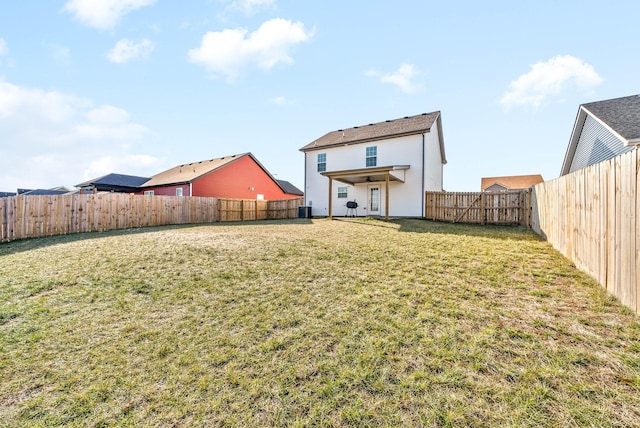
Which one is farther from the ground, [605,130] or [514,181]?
[514,181]

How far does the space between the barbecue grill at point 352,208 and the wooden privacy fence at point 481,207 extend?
14.2 ft

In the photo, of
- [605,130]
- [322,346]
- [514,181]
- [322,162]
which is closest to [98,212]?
[322,162]

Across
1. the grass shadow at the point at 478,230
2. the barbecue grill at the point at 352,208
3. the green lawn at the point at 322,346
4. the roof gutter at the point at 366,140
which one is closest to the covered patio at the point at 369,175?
the barbecue grill at the point at 352,208

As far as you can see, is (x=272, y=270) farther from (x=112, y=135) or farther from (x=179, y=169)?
(x=179, y=169)

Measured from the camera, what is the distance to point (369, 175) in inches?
605

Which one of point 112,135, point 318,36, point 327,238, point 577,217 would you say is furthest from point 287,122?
point 577,217

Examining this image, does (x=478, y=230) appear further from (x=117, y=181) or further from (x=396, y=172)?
(x=117, y=181)

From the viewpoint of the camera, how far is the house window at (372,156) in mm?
17234

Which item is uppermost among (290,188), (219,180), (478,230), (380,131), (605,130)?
(380,131)

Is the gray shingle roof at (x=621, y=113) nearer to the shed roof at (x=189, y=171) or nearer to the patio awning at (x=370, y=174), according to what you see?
the patio awning at (x=370, y=174)

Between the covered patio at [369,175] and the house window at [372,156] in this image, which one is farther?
the house window at [372,156]

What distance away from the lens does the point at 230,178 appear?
76.6 ft

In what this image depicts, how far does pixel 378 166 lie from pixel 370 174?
2425 millimetres

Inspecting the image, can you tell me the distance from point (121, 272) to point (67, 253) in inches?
123
